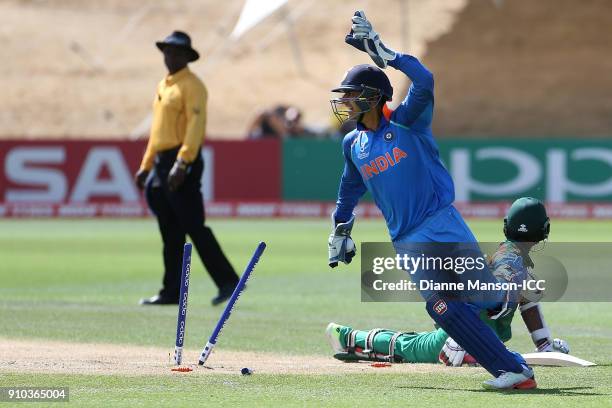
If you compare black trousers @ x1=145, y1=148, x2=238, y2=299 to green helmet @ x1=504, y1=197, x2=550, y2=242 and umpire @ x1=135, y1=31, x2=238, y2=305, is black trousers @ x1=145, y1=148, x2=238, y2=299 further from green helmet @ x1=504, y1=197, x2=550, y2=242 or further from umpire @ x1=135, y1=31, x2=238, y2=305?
green helmet @ x1=504, y1=197, x2=550, y2=242

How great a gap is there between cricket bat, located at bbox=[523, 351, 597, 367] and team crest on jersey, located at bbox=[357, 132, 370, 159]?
6.29 feet

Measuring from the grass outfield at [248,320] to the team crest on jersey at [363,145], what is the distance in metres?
1.41

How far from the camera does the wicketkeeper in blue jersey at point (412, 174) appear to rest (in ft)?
28.8

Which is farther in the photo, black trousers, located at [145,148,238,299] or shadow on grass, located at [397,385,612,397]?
black trousers, located at [145,148,238,299]

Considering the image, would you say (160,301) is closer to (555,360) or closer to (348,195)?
(348,195)

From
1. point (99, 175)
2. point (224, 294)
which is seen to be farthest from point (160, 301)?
point (99, 175)

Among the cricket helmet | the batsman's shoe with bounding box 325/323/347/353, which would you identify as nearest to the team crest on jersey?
the cricket helmet

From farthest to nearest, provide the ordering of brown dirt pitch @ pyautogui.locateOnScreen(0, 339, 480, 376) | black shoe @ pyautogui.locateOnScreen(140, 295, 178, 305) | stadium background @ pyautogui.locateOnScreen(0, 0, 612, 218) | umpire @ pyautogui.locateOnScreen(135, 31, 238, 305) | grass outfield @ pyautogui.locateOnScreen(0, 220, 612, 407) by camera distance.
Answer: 1. stadium background @ pyautogui.locateOnScreen(0, 0, 612, 218)
2. black shoe @ pyautogui.locateOnScreen(140, 295, 178, 305)
3. umpire @ pyautogui.locateOnScreen(135, 31, 238, 305)
4. brown dirt pitch @ pyautogui.locateOnScreen(0, 339, 480, 376)
5. grass outfield @ pyautogui.locateOnScreen(0, 220, 612, 407)

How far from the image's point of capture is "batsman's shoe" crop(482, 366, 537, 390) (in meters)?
8.69

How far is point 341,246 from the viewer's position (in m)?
9.68

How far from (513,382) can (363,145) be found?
1.76m

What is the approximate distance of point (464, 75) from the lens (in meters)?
53.0

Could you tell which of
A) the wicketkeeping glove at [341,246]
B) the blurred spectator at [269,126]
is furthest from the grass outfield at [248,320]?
the blurred spectator at [269,126]

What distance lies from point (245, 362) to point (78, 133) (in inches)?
1670
